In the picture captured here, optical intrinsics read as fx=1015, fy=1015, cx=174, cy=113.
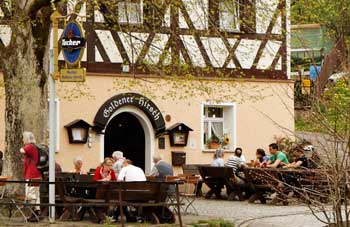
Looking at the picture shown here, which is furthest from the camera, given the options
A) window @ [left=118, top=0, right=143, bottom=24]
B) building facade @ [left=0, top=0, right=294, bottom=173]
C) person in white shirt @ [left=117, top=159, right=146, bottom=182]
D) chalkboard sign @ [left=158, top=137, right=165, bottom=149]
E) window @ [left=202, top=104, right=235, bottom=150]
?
window @ [left=202, top=104, right=235, bottom=150]

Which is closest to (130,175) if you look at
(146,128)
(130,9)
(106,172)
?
(106,172)

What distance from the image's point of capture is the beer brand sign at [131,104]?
26.2 meters

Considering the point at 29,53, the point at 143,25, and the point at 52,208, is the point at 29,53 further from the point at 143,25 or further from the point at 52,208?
the point at 143,25

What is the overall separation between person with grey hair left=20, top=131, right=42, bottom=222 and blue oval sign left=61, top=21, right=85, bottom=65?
1.81m

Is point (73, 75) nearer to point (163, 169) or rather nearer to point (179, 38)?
point (163, 169)

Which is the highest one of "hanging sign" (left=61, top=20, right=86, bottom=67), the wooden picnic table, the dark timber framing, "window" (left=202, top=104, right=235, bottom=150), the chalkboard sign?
the dark timber framing

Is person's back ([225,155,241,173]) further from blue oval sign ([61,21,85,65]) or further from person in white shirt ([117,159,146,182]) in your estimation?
blue oval sign ([61,21,85,65])

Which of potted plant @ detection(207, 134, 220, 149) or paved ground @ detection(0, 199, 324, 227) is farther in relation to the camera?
potted plant @ detection(207, 134, 220, 149)

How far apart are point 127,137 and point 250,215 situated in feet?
27.7

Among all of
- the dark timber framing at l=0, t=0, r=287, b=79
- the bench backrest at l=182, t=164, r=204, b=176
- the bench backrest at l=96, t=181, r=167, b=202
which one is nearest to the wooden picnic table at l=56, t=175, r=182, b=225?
the bench backrest at l=96, t=181, r=167, b=202

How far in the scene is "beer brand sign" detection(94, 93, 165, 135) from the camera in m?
26.2

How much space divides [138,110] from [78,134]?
2.08 meters

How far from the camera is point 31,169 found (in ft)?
59.3

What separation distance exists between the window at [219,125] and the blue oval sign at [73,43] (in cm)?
1219
